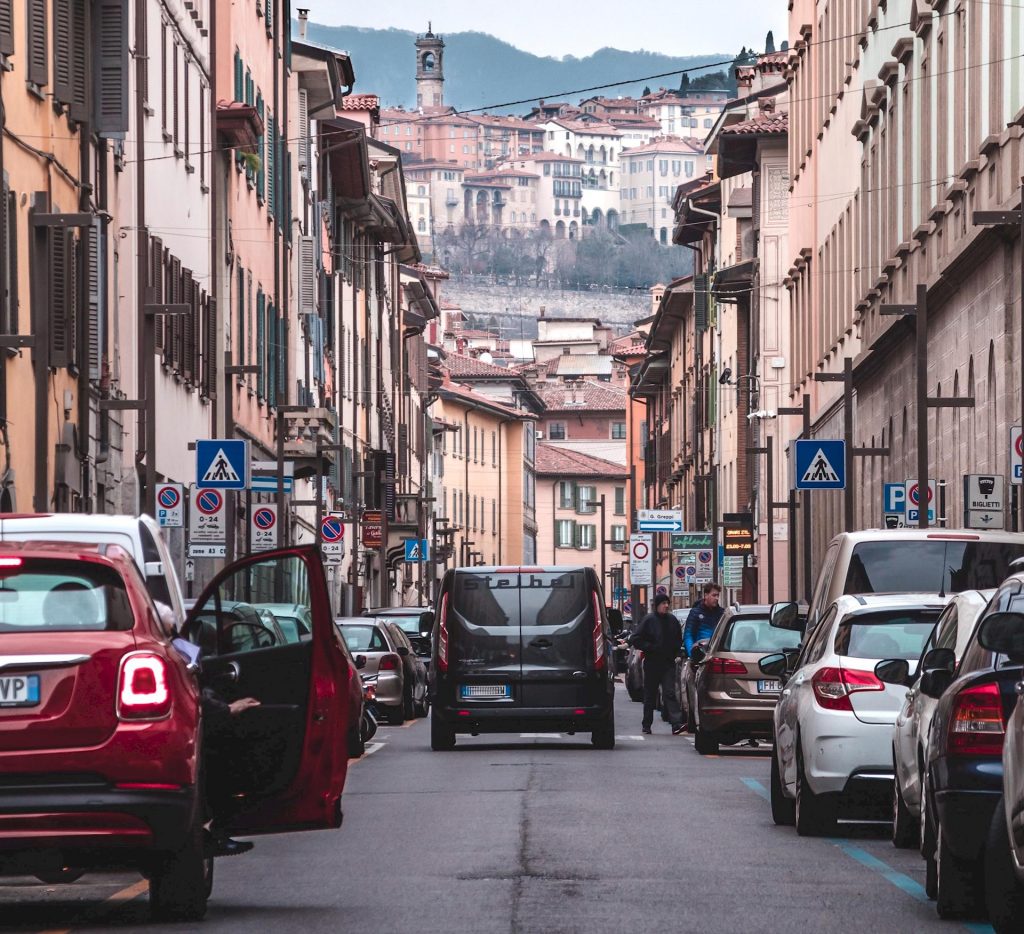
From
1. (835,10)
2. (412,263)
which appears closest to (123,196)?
(835,10)

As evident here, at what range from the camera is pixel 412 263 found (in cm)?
9712

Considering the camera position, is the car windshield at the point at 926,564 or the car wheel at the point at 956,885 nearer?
the car wheel at the point at 956,885

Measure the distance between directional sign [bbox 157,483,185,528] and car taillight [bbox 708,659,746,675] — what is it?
10721 millimetres

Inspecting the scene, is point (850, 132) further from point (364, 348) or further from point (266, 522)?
point (364, 348)

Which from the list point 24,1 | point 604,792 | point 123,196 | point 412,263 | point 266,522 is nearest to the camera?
point 604,792

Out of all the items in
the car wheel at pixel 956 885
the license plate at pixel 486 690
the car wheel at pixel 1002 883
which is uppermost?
the car wheel at pixel 1002 883

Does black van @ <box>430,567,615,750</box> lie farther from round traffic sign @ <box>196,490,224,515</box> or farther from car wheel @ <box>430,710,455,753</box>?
round traffic sign @ <box>196,490,224,515</box>

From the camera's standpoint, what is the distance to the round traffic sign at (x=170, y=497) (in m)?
35.2

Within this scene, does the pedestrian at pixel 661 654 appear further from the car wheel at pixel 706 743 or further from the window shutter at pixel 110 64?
the window shutter at pixel 110 64

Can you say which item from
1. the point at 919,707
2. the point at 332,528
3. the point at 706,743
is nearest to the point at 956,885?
the point at 919,707

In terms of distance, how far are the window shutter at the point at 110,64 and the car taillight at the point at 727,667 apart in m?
11.1

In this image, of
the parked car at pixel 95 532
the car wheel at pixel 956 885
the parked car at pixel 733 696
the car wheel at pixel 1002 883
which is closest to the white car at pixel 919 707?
the car wheel at pixel 956 885

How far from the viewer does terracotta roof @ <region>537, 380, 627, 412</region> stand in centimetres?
17000

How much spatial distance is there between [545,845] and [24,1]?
1568 centimetres
